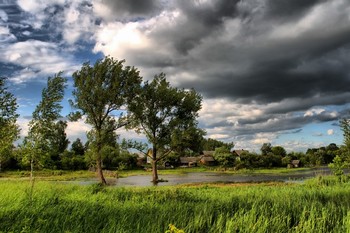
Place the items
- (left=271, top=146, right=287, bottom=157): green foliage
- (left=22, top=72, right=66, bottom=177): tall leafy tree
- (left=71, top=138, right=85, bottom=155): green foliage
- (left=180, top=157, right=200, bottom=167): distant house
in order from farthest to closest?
(left=271, top=146, right=287, bottom=157): green foliage, (left=180, top=157, right=200, bottom=167): distant house, (left=71, top=138, right=85, bottom=155): green foliage, (left=22, top=72, right=66, bottom=177): tall leafy tree

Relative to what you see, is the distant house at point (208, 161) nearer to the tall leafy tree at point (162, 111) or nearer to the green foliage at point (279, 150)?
the green foliage at point (279, 150)

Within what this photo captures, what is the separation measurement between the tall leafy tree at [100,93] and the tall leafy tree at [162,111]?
468 cm

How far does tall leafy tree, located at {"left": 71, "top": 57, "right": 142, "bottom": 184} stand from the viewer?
4638 cm

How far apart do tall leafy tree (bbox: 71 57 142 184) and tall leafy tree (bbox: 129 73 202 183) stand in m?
4.68

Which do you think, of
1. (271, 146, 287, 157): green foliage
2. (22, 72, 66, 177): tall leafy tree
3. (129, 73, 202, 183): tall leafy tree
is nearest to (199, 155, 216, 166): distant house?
(271, 146, 287, 157): green foliage

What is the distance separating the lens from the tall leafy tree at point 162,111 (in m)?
52.8

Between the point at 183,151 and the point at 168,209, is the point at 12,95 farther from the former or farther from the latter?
the point at 183,151

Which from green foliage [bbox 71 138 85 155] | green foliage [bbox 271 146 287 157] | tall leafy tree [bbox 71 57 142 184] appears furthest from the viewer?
green foliage [bbox 271 146 287 157]

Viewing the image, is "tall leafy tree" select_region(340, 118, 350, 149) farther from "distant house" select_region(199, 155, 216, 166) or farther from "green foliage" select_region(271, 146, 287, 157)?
"green foliage" select_region(271, 146, 287, 157)

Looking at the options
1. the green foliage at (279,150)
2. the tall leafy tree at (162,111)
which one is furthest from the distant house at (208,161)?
the tall leafy tree at (162,111)

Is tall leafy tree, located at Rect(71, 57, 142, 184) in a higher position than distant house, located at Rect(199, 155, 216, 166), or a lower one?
higher

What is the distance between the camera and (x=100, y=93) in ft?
151

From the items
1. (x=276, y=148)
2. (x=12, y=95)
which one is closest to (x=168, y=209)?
(x=12, y=95)

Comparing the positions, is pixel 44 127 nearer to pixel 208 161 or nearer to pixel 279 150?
pixel 208 161
